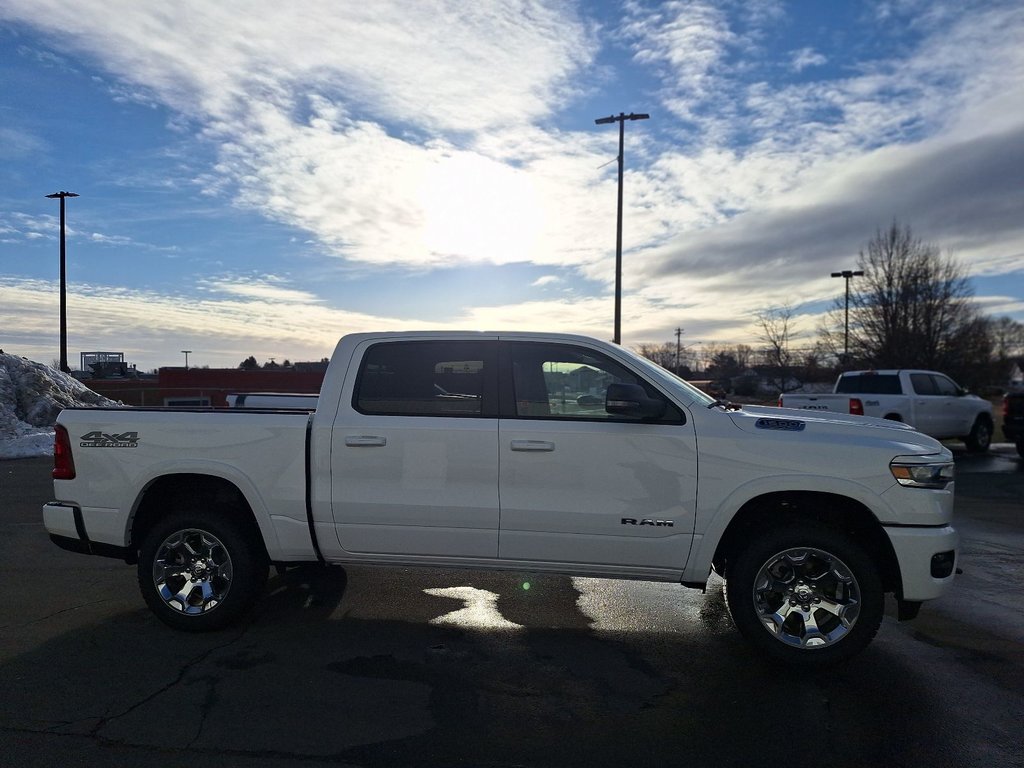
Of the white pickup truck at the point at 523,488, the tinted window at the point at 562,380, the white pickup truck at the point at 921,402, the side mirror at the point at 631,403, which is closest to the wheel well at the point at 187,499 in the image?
the white pickup truck at the point at 523,488

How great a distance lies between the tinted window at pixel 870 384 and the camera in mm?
14719

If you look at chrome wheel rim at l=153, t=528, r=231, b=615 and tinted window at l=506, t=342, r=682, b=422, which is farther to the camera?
chrome wheel rim at l=153, t=528, r=231, b=615

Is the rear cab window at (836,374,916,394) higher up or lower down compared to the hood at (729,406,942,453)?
higher up

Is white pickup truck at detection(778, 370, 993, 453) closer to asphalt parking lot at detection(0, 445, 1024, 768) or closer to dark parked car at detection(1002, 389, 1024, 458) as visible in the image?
dark parked car at detection(1002, 389, 1024, 458)

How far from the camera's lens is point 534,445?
439 cm

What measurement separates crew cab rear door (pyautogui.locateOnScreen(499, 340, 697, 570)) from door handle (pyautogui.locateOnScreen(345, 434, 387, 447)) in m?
0.78

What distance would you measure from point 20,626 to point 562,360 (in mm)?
4092

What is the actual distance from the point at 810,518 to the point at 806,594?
0.45 meters

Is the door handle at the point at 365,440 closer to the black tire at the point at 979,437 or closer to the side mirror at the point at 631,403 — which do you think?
the side mirror at the point at 631,403

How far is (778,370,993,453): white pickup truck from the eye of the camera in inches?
565

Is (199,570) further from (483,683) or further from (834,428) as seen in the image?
(834,428)

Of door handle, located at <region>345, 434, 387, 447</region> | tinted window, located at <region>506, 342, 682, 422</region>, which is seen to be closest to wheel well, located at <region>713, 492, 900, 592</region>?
tinted window, located at <region>506, 342, 682, 422</region>

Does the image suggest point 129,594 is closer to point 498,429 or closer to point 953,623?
point 498,429

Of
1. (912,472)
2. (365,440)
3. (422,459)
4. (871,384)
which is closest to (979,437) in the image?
(871,384)
